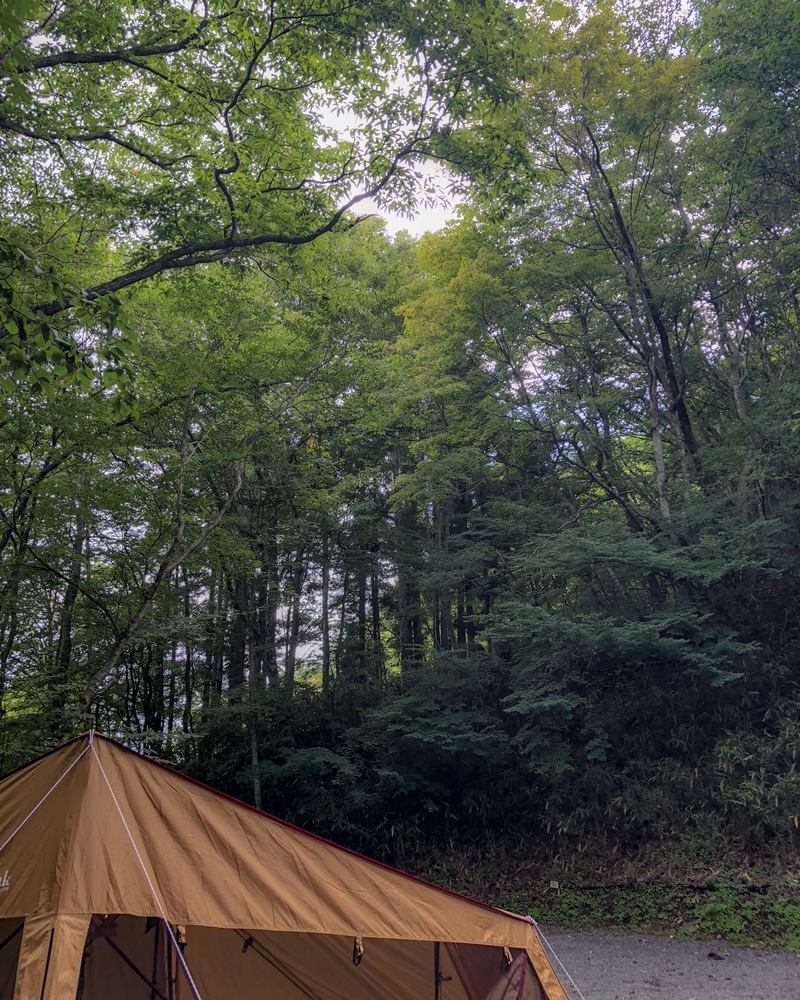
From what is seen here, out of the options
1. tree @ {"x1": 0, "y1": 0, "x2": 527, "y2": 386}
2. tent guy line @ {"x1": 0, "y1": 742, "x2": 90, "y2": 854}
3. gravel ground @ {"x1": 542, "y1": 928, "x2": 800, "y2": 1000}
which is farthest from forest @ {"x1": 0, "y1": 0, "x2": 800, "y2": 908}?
tent guy line @ {"x1": 0, "y1": 742, "x2": 90, "y2": 854}

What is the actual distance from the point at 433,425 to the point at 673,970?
8.56m

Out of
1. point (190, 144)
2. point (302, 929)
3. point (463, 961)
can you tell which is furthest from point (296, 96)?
point (463, 961)

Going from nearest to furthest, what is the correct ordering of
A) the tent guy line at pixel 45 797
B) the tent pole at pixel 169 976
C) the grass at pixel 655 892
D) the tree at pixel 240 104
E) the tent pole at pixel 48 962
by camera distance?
the tent pole at pixel 48 962
the tent guy line at pixel 45 797
the tent pole at pixel 169 976
the tree at pixel 240 104
the grass at pixel 655 892

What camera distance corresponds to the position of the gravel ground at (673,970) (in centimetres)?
466

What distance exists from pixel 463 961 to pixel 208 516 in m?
6.32

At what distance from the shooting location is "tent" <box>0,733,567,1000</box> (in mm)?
2961

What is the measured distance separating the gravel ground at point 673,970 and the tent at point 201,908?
1.71m

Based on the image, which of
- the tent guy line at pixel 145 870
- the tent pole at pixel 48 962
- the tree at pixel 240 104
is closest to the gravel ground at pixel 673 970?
the tent guy line at pixel 145 870

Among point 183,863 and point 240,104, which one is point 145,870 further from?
point 240,104

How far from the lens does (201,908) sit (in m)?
3.13

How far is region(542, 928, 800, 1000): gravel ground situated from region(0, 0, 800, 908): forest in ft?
4.81

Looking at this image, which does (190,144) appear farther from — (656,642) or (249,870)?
(656,642)

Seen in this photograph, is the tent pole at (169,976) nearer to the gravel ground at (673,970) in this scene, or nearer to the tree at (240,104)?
the gravel ground at (673,970)

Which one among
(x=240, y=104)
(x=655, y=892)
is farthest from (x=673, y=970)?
(x=240, y=104)
